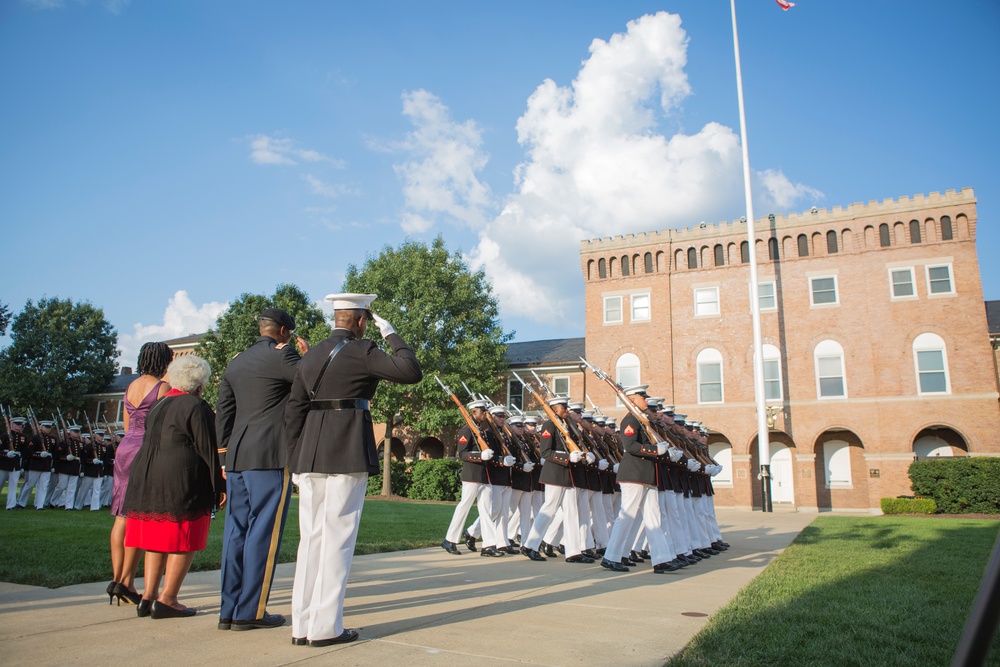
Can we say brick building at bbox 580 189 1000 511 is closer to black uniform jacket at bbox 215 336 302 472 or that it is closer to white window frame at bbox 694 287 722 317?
white window frame at bbox 694 287 722 317

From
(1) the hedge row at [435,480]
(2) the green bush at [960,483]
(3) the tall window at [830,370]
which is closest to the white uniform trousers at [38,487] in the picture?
(1) the hedge row at [435,480]

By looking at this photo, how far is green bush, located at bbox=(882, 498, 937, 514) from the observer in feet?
81.9

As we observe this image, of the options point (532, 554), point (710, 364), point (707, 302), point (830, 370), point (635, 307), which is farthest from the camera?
point (635, 307)

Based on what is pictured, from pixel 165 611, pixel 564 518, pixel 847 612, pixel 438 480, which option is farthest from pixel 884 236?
pixel 165 611

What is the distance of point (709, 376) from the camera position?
32.5m

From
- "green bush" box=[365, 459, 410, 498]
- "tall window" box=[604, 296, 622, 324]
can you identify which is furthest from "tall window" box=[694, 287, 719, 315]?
"green bush" box=[365, 459, 410, 498]

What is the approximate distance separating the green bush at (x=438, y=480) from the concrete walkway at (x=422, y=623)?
76.1 ft

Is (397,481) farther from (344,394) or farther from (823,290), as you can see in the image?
(344,394)

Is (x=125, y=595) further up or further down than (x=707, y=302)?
further down

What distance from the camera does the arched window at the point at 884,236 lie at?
30641mm

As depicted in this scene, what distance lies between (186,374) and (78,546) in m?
5.06

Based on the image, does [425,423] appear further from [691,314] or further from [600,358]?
[691,314]

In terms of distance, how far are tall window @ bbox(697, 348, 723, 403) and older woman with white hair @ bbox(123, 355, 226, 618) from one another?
97.3 feet

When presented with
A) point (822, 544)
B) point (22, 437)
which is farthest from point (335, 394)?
point (22, 437)
